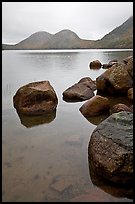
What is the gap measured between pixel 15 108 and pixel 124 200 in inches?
289

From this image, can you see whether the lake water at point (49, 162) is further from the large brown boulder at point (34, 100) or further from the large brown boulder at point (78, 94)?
the large brown boulder at point (78, 94)

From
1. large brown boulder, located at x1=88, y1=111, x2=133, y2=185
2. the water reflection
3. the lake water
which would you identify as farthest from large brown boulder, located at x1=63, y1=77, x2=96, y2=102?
large brown boulder, located at x1=88, y1=111, x2=133, y2=185

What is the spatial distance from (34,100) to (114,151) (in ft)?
18.4

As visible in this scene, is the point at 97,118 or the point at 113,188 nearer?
the point at 113,188

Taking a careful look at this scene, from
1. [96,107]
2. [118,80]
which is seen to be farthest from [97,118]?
[118,80]

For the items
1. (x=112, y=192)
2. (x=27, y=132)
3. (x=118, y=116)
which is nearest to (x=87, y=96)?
(x=27, y=132)

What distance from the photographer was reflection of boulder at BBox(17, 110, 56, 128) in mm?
9219

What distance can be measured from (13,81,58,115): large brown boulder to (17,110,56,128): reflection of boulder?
24cm

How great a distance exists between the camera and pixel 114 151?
204 inches

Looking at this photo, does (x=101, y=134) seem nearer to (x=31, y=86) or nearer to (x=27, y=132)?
(x=27, y=132)

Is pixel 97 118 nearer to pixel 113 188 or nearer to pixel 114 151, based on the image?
pixel 114 151

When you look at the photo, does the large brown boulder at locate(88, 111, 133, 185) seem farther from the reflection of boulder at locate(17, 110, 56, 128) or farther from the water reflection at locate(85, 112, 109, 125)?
the reflection of boulder at locate(17, 110, 56, 128)

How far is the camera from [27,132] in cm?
835

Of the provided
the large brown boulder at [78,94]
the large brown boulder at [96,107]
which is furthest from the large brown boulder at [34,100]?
the large brown boulder at [78,94]
